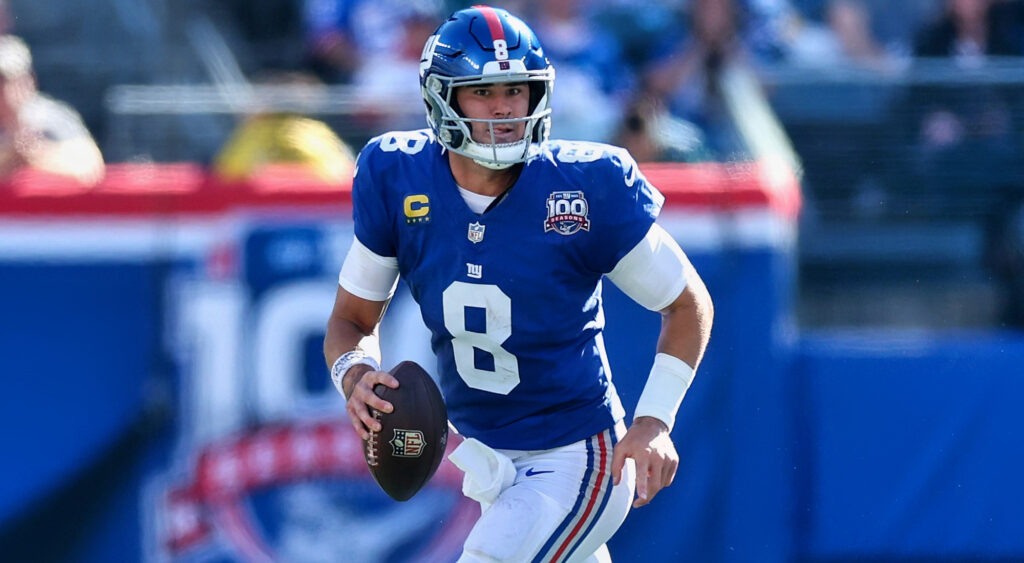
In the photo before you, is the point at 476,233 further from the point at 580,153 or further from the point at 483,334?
the point at 580,153

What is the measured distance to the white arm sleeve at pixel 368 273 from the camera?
385cm

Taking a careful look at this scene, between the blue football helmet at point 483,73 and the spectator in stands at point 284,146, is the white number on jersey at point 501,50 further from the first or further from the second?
the spectator in stands at point 284,146

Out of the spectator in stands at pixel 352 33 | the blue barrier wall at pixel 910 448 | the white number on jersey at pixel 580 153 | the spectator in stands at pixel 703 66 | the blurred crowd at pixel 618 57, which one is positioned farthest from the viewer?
A: the spectator in stands at pixel 352 33

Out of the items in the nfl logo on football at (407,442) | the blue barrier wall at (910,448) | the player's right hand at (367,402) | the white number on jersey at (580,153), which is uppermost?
the white number on jersey at (580,153)

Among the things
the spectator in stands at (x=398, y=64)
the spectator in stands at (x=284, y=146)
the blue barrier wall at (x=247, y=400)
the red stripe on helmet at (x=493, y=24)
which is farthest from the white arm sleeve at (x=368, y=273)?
the spectator in stands at (x=398, y=64)

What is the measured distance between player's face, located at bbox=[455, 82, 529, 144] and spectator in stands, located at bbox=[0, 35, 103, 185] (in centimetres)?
290

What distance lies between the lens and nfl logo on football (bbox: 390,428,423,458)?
11.6ft

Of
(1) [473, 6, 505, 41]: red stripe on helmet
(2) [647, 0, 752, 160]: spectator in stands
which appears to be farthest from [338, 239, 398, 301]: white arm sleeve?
(2) [647, 0, 752, 160]: spectator in stands

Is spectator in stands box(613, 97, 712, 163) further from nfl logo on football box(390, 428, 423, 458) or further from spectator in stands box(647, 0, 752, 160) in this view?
nfl logo on football box(390, 428, 423, 458)

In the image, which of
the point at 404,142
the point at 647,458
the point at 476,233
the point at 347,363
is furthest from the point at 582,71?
the point at 647,458

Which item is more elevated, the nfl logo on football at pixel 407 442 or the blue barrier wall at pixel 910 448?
the nfl logo on football at pixel 407 442

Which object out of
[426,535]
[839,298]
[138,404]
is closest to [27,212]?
[138,404]

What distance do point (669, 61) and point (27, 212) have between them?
11.0 feet

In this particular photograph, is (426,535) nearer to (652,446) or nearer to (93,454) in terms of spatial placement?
(93,454)
